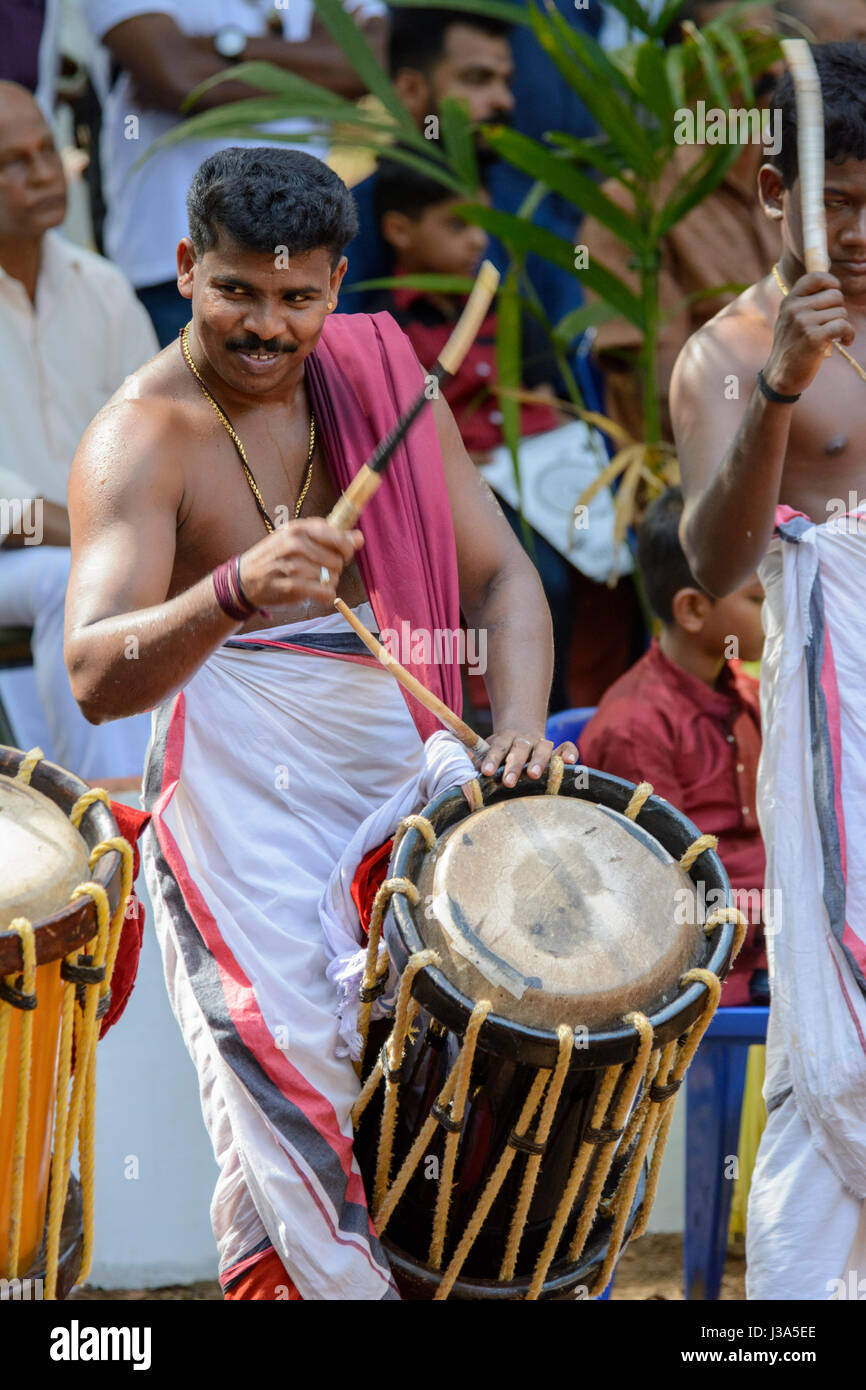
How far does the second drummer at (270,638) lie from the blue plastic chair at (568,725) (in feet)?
3.92

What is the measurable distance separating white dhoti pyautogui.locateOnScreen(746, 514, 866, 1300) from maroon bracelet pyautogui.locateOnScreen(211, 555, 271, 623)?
102cm

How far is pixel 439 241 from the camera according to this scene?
4988 millimetres

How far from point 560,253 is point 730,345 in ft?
5.07

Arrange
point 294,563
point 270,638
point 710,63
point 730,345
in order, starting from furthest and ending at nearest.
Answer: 1. point 710,63
2. point 730,345
3. point 270,638
4. point 294,563

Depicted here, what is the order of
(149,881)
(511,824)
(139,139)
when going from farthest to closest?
1. (139,139)
2. (149,881)
3. (511,824)

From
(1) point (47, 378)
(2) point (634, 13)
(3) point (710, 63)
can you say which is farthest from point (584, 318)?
(1) point (47, 378)

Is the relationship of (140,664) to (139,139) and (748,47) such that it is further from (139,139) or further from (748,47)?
(748,47)

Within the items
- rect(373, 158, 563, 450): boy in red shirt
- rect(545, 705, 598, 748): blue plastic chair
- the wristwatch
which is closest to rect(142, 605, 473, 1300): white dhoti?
rect(545, 705, 598, 748): blue plastic chair

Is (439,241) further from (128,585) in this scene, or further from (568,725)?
(128,585)

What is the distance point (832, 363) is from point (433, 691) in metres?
0.92

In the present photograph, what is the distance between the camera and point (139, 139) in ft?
15.7

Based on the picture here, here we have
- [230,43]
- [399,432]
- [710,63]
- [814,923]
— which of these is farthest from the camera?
[230,43]

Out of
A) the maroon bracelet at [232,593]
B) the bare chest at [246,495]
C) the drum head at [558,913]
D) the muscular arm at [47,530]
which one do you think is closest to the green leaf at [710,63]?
the muscular arm at [47,530]

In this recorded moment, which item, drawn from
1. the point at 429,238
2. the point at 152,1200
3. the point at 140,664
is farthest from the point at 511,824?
the point at 429,238
